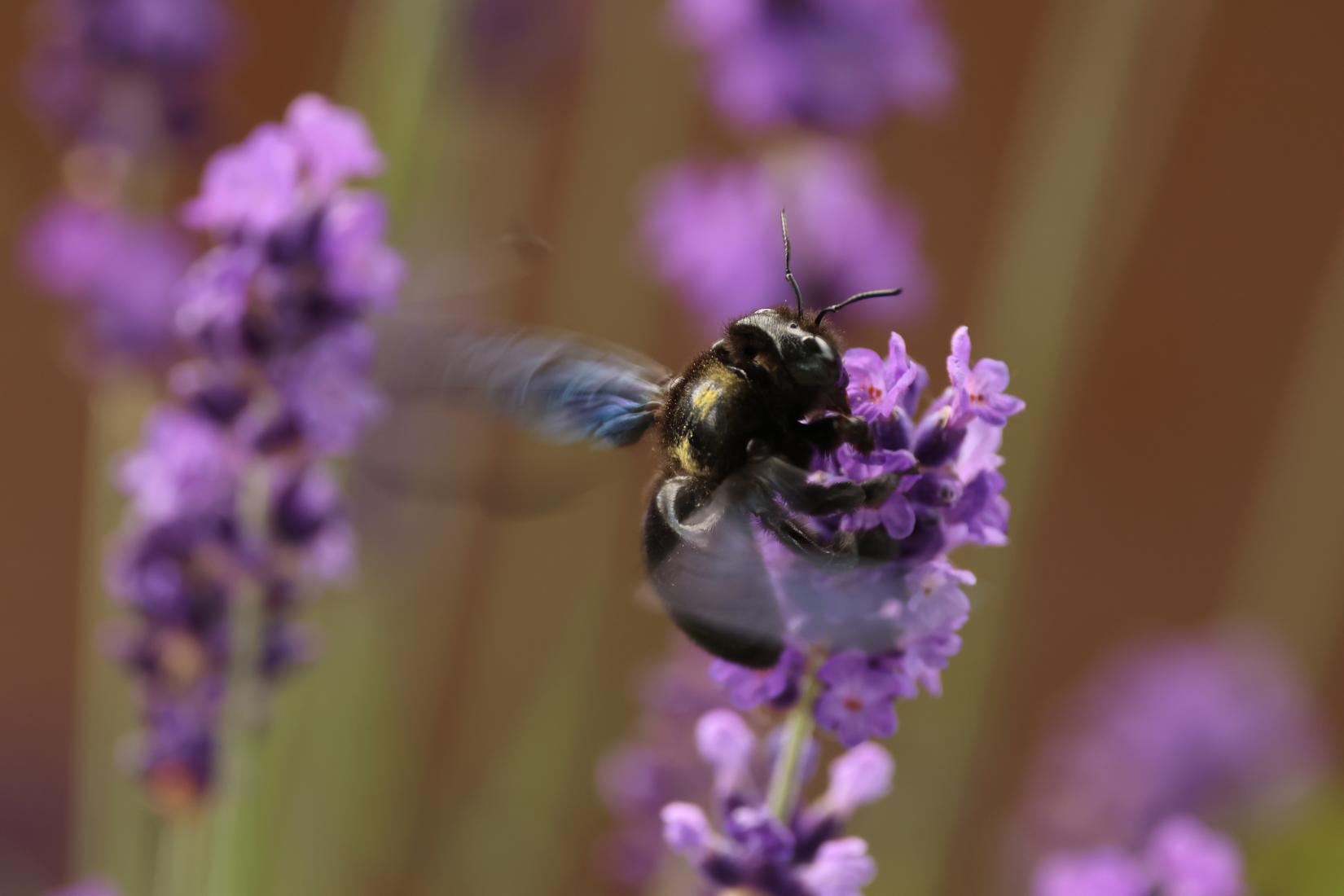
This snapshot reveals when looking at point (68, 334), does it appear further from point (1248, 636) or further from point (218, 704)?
point (1248, 636)

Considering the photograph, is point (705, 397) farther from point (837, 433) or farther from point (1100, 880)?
point (1100, 880)

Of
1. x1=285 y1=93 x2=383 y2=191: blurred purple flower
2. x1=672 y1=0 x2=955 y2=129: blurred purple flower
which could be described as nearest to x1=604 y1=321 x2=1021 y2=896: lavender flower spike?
x1=285 y1=93 x2=383 y2=191: blurred purple flower

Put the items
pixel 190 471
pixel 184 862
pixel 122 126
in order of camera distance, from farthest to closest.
A: 1. pixel 122 126
2. pixel 184 862
3. pixel 190 471

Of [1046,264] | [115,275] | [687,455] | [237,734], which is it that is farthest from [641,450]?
[687,455]

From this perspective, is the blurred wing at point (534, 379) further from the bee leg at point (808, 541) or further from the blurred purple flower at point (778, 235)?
the blurred purple flower at point (778, 235)

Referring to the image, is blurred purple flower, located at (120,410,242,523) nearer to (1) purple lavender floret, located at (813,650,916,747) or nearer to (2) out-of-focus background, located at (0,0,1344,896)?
(2) out-of-focus background, located at (0,0,1344,896)

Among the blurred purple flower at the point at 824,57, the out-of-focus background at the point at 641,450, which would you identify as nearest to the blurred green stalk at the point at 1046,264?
the out-of-focus background at the point at 641,450

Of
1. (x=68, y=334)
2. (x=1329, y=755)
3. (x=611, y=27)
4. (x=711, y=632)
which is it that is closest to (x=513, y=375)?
(x=711, y=632)
